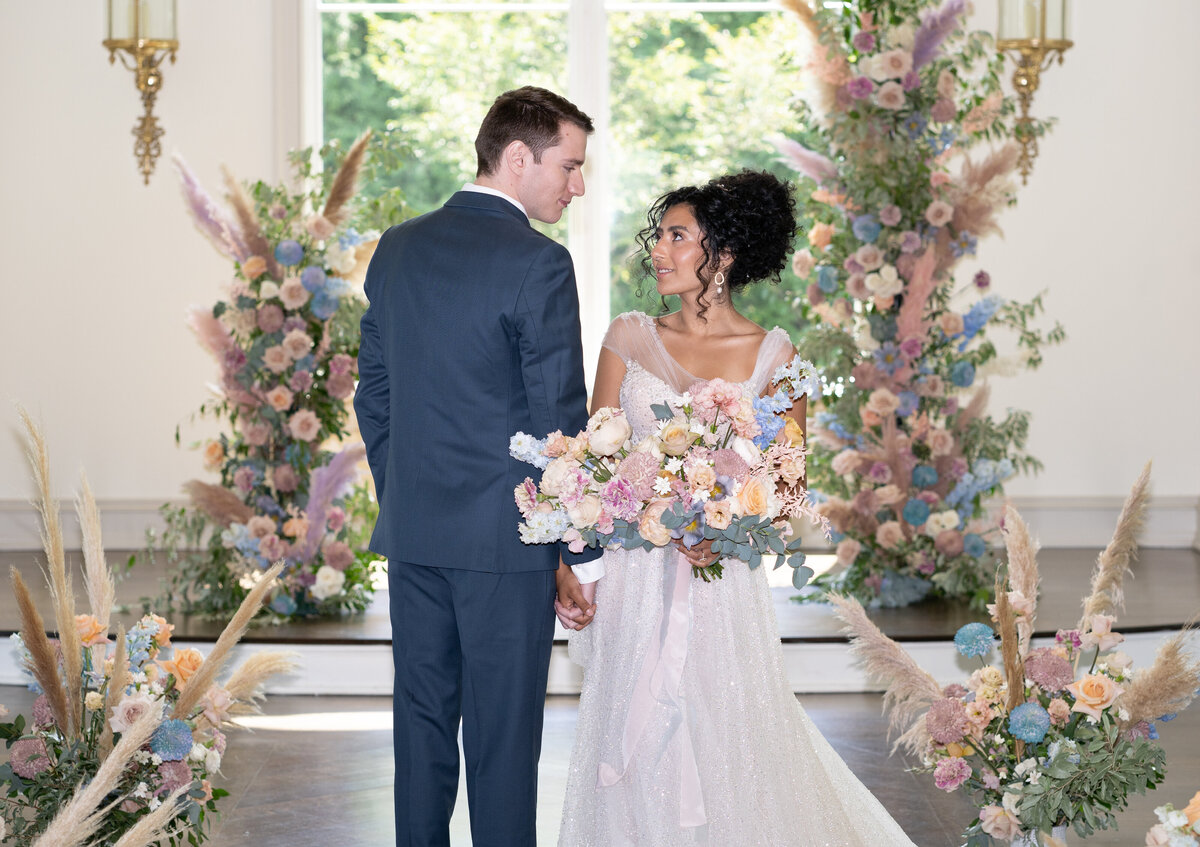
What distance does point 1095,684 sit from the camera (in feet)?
8.32

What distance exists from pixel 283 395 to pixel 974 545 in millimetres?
2697

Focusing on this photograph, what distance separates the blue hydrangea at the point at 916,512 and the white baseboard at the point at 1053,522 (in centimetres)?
148

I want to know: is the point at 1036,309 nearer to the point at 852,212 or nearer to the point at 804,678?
the point at 852,212

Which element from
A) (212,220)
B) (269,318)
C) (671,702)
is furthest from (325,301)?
(671,702)

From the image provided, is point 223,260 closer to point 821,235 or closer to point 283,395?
point 283,395

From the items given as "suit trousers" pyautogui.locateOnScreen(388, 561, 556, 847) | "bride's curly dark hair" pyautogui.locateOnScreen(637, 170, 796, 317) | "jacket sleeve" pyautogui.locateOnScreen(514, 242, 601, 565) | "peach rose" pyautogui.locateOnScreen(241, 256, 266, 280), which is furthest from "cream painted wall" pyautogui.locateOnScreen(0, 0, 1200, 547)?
"jacket sleeve" pyautogui.locateOnScreen(514, 242, 601, 565)

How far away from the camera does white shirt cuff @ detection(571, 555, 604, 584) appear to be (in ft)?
8.36

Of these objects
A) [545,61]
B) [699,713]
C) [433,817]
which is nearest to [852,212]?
[545,61]

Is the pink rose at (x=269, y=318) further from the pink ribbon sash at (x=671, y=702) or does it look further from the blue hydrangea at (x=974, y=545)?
the blue hydrangea at (x=974, y=545)

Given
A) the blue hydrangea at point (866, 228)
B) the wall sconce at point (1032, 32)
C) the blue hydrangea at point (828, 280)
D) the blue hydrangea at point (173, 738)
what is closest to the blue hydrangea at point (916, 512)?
the blue hydrangea at point (828, 280)

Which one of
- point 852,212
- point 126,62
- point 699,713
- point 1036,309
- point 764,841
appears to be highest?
point 126,62

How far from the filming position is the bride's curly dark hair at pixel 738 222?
2895mm

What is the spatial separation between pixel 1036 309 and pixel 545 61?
110 inches

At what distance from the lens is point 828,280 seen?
5.12m
